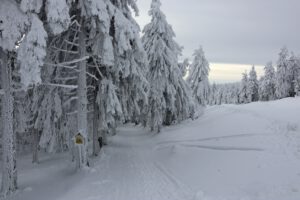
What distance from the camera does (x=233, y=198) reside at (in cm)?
1032

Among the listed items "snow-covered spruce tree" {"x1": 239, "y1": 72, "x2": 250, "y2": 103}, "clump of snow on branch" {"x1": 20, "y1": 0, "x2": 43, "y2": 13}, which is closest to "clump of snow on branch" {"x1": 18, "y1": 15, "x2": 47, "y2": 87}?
"clump of snow on branch" {"x1": 20, "y1": 0, "x2": 43, "y2": 13}

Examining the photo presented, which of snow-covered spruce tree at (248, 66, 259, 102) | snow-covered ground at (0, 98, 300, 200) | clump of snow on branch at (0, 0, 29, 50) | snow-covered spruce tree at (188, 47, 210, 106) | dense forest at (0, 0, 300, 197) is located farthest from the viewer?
snow-covered spruce tree at (248, 66, 259, 102)

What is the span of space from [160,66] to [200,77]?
1824 centimetres

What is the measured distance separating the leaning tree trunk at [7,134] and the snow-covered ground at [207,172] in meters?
0.58

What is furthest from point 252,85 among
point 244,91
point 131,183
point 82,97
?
point 131,183

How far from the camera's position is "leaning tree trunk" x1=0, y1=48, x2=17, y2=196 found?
12820 millimetres

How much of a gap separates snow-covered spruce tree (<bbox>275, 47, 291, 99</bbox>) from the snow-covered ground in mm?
48554

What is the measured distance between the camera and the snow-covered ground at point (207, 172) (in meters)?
11.1

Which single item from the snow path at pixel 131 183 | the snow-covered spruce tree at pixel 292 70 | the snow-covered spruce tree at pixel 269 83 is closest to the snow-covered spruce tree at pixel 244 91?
the snow-covered spruce tree at pixel 269 83

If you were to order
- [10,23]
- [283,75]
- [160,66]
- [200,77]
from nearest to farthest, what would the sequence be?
[10,23]
[160,66]
[200,77]
[283,75]

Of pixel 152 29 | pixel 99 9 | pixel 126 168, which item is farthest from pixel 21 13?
pixel 152 29

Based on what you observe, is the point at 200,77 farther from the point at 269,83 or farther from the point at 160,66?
the point at 269,83

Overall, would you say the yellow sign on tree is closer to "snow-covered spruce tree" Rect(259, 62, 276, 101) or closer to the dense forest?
the dense forest

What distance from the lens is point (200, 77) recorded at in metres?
46.5
